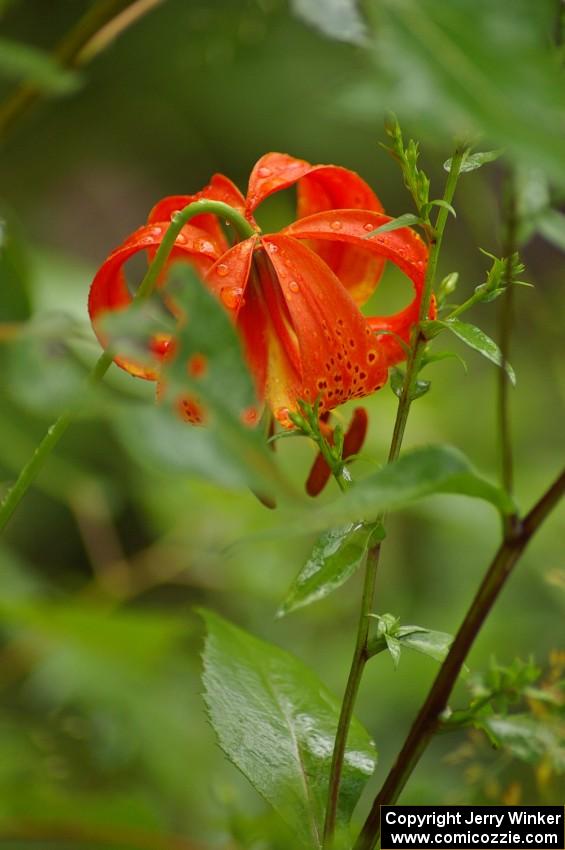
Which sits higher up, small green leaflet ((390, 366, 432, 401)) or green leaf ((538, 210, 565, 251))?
green leaf ((538, 210, 565, 251))

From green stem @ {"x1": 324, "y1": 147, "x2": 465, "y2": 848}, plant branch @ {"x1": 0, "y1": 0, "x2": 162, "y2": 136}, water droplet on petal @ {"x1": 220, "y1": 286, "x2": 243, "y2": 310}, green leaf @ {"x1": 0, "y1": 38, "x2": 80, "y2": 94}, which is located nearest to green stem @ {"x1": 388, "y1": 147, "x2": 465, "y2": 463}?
green stem @ {"x1": 324, "y1": 147, "x2": 465, "y2": 848}

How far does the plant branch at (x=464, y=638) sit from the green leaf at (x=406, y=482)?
0.10 feet

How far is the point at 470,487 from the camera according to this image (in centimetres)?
35

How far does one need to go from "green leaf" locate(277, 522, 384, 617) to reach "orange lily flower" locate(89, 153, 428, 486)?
10cm

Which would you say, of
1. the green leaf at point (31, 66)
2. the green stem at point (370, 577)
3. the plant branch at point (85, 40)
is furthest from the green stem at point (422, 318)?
the plant branch at point (85, 40)

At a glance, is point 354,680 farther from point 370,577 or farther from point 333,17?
point 333,17

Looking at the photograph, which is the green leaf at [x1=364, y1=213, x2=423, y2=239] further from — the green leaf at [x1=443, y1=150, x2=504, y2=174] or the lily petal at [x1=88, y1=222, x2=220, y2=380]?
the lily petal at [x1=88, y1=222, x2=220, y2=380]

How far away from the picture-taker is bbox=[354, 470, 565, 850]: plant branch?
37cm

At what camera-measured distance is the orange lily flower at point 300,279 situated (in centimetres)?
50

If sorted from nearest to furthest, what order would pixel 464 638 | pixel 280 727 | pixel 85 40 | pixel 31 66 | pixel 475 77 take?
pixel 475 77 < pixel 464 638 < pixel 280 727 < pixel 31 66 < pixel 85 40

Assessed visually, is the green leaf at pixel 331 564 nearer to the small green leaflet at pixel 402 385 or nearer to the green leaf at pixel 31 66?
the small green leaflet at pixel 402 385

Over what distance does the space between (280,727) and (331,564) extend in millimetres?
118

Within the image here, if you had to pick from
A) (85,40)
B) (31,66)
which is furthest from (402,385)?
(85,40)

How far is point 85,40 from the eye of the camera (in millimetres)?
802
